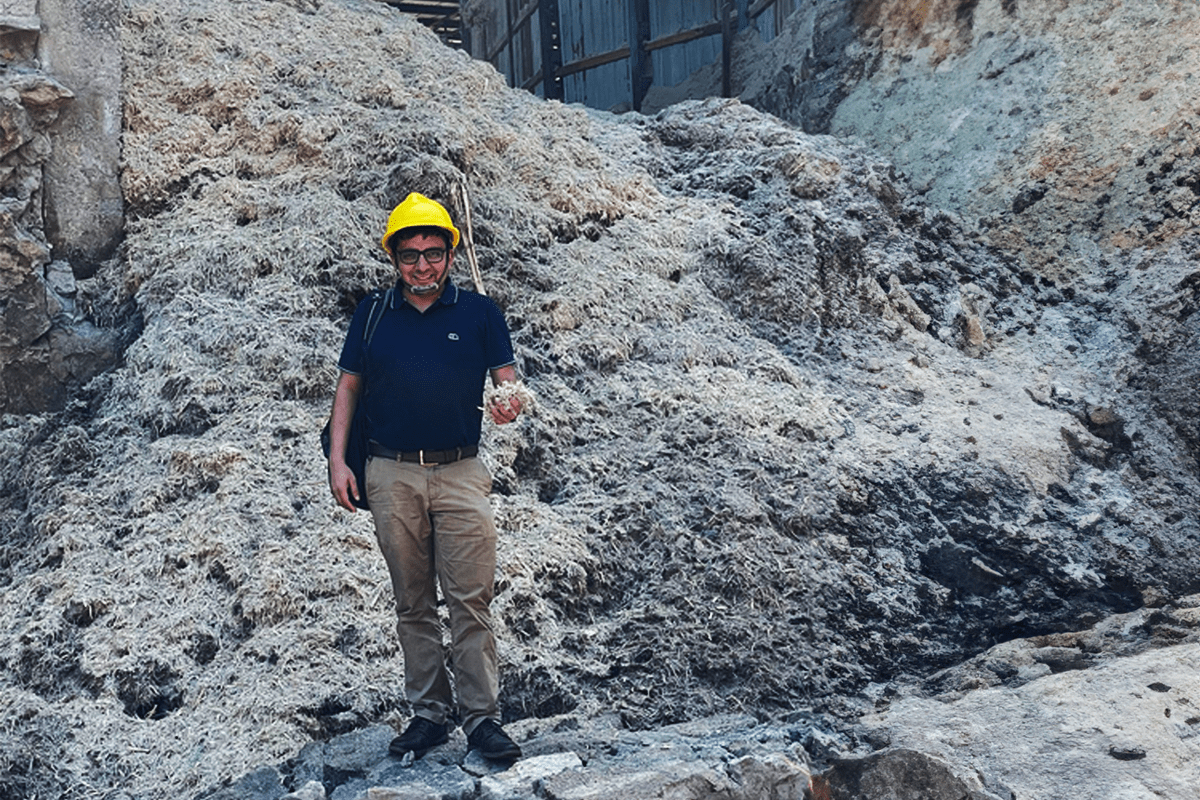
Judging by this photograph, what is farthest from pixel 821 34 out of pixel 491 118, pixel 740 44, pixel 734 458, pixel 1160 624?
pixel 1160 624

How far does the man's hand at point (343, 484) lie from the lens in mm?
3490

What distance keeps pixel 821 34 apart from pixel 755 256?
3173mm

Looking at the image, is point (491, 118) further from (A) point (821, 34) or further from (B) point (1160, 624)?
(B) point (1160, 624)

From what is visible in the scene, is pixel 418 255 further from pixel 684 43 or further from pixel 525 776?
pixel 684 43

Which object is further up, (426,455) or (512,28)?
(512,28)

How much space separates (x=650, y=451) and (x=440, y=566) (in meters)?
2.00

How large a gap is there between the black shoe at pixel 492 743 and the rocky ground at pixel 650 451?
55mm

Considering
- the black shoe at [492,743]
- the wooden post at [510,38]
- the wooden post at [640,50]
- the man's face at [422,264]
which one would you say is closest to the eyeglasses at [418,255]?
the man's face at [422,264]

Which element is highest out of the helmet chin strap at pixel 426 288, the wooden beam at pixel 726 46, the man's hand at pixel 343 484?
the wooden beam at pixel 726 46

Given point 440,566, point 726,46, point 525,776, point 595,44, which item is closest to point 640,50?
point 595,44

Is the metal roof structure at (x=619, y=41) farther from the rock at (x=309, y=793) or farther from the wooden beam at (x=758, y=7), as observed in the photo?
the rock at (x=309, y=793)

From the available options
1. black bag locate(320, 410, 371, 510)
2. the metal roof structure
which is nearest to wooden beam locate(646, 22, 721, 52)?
the metal roof structure

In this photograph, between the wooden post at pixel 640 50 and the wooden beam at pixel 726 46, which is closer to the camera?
the wooden beam at pixel 726 46

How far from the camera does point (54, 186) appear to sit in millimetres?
5930
